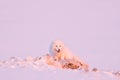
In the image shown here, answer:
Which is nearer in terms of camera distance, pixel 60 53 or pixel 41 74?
pixel 41 74

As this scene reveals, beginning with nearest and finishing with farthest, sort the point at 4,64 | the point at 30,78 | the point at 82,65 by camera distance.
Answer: the point at 30,78, the point at 4,64, the point at 82,65

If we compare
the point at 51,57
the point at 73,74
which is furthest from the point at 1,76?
the point at 51,57

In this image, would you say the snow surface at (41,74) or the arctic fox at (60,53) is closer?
the snow surface at (41,74)

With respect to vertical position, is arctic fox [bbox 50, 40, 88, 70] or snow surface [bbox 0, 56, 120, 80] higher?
arctic fox [bbox 50, 40, 88, 70]

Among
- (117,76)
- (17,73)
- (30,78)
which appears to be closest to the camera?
(30,78)

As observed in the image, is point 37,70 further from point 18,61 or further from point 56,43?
point 56,43

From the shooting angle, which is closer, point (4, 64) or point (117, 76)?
point (117, 76)

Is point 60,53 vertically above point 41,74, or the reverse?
point 60,53

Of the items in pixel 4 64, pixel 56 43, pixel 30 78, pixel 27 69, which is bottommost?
pixel 30 78

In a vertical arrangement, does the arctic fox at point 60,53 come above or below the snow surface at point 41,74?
above

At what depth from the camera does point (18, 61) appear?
1541 centimetres

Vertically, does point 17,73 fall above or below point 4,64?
below

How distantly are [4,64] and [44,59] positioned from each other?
1.38m

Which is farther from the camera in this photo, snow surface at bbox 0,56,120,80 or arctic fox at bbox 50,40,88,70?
arctic fox at bbox 50,40,88,70
